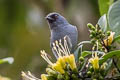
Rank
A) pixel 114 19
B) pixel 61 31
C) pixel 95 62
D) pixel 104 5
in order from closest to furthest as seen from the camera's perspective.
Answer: pixel 95 62 < pixel 114 19 < pixel 104 5 < pixel 61 31

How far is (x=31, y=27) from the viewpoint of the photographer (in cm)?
974

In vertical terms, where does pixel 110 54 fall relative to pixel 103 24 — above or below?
below

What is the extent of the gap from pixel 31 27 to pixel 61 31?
5.43 meters

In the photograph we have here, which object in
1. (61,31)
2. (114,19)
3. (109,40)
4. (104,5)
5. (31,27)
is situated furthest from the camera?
(31,27)

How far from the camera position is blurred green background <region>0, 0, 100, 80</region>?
901 cm

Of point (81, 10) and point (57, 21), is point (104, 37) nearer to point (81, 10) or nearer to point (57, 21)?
point (57, 21)

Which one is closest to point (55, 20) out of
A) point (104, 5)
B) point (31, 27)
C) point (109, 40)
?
point (104, 5)

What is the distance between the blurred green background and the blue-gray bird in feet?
13.2

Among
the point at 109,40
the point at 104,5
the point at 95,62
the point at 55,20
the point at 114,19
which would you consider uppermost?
the point at 55,20

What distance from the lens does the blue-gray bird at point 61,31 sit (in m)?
4.00

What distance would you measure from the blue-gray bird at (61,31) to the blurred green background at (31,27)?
4.02 meters

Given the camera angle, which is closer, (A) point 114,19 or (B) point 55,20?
(A) point 114,19

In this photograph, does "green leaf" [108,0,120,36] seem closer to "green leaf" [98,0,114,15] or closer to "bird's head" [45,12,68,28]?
"green leaf" [98,0,114,15]

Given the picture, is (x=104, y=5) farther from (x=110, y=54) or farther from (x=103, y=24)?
(x=110, y=54)
